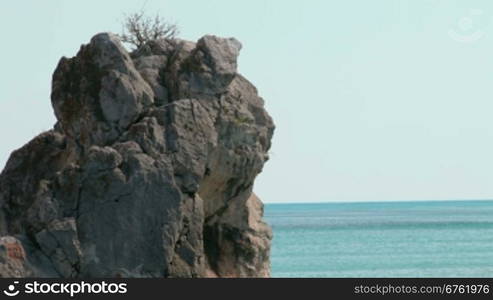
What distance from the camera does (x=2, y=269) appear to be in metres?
28.8

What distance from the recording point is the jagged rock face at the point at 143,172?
97.2 feet

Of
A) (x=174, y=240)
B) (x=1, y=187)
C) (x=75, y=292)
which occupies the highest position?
(x=1, y=187)

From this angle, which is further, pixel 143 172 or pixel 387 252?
pixel 387 252

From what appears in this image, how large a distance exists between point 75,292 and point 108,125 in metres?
6.09

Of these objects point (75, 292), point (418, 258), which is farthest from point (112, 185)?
point (418, 258)

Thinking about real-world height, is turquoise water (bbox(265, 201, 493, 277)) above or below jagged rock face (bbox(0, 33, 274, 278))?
above

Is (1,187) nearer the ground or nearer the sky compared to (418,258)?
nearer the ground

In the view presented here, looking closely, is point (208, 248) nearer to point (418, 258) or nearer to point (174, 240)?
point (174, 240)

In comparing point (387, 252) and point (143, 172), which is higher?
point (387, 252)

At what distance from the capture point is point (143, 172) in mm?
29812

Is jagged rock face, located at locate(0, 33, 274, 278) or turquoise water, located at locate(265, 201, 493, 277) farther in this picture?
turquoise water, located at locate(265, 201, 493, 277)

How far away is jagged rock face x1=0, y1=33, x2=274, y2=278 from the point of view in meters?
29.6

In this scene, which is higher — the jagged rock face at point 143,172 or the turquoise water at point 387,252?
the turquoise water at point 387,252

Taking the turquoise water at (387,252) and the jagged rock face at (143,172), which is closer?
the jagged rock face at (143,172)
